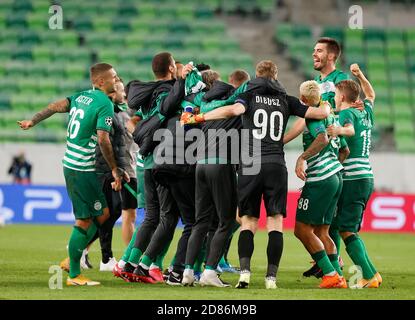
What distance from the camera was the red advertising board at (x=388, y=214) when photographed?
2241 centimetres

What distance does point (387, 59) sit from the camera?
31609mm

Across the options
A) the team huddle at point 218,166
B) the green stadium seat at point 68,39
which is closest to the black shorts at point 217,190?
the team huddle at point 218,166

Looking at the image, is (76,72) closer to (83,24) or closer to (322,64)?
(83,24)

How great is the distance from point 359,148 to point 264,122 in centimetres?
168

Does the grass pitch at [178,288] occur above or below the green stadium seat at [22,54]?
below

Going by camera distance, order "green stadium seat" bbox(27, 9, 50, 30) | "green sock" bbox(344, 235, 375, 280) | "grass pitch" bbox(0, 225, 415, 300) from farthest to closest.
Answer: "green stadium seat" bbox(27, 9, 50, 30) → "green sock" bbox(344, 235, 375, 280) → "grass pitch" bbox(0, 225, 415, 300)

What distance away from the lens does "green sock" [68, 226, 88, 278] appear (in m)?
10.6

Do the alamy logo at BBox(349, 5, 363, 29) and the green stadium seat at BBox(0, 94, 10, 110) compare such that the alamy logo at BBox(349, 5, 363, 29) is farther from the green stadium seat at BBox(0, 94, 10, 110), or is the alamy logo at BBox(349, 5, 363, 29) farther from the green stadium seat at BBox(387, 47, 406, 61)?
the green stadium seat at BBox(0, 94, 10, 110)

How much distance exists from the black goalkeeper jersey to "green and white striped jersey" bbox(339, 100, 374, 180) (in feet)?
3.99

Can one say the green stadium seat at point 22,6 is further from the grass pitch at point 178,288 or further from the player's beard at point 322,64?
the player's beard at point 322,64

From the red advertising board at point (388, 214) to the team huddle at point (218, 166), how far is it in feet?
35.7

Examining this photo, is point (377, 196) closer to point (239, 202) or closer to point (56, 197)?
point (56, 197)

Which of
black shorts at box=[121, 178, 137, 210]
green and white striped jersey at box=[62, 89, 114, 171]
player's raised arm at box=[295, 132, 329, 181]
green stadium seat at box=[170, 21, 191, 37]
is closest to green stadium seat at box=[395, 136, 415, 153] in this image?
green stadium seat at box=[170, 21, 191, 37]

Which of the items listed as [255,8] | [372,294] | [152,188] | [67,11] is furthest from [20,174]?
[372,294]
